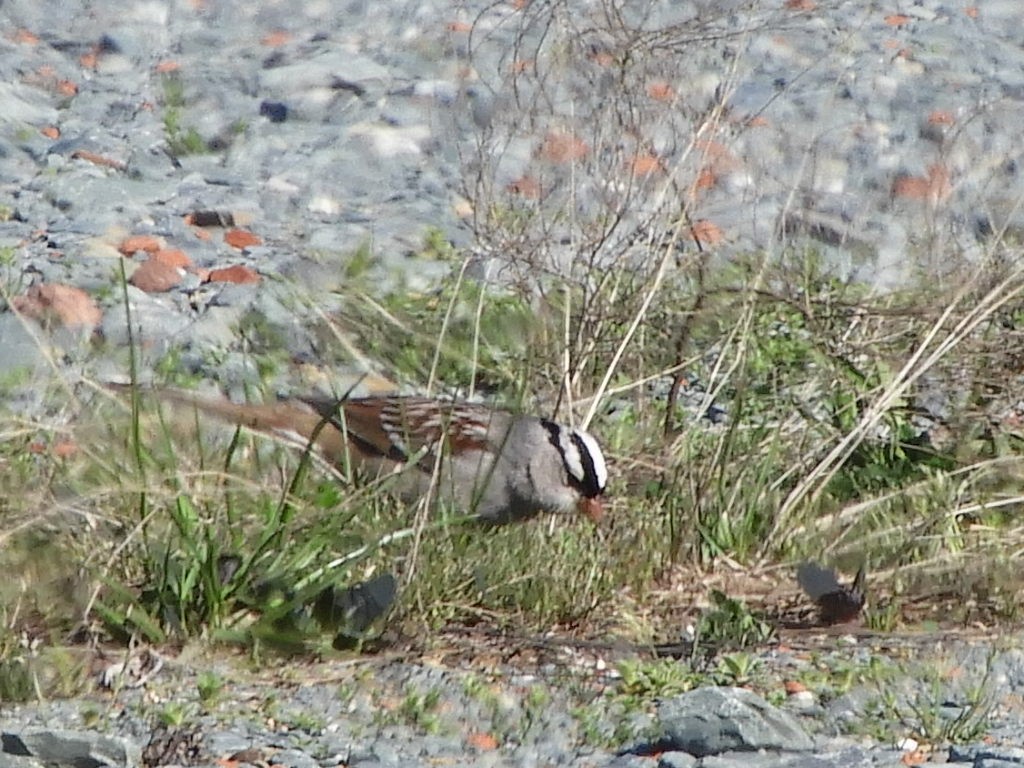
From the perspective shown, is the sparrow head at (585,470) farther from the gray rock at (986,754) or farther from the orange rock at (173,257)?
the orange rock at (173,257)

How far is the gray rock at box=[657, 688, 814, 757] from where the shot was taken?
4.53 meters

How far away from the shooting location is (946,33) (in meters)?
11.3

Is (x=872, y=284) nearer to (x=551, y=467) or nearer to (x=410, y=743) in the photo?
(x=551, y=467)

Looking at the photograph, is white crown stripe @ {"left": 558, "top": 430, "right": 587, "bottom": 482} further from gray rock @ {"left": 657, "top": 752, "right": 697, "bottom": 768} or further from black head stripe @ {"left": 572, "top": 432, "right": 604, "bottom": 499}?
gray rock @ {"left": 657, "top": 752, "right": 697, "bottom": 768}

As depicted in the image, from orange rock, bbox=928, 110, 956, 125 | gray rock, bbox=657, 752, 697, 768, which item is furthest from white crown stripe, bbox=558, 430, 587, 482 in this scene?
orange rock, bbox=928, 110, 956, 125

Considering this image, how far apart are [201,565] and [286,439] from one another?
1350mm

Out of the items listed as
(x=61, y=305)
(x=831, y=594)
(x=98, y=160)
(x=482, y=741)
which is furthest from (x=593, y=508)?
(x=98, y=160)

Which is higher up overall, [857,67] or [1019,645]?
[857,67]

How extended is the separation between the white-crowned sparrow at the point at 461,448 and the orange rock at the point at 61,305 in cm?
96

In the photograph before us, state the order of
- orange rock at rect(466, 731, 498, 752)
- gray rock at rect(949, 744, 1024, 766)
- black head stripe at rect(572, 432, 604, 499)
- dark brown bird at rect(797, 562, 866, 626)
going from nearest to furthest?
gray rock at rect(949, 744, 1024, 766), orange rock at rect(466, 731, 498, 752), dark brown bird at rect(797, 562, 866, 626), black head stripe at rect(572, 432, 604, 499)

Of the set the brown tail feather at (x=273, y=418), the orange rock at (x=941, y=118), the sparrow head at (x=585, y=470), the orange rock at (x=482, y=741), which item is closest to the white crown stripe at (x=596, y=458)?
the sparrow head at (x=585, y=470)

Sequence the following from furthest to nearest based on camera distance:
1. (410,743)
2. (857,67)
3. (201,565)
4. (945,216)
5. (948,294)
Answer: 1. (857,67)
2. (945,216)
3. (948,294)
4. (201,565)
5. (410,743)

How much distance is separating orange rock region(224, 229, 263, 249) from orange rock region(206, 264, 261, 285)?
0.30 metres

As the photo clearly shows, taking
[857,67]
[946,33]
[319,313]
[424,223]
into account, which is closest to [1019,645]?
[319,313]
